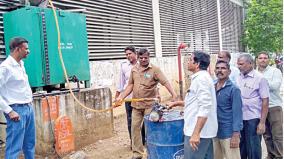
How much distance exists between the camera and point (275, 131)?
512cm

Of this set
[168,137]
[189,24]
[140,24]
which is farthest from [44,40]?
[189,24]

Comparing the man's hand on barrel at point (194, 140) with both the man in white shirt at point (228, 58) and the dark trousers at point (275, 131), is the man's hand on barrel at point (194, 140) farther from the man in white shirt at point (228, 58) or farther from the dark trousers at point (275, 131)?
the dark trousers at point (275, 131)

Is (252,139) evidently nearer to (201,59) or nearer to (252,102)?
(252,102)

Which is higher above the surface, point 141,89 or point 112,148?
point 141,89

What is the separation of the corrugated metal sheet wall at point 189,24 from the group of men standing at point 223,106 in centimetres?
759

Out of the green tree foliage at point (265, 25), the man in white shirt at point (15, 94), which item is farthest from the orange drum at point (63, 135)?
the green tree foliage at point (265, 25)

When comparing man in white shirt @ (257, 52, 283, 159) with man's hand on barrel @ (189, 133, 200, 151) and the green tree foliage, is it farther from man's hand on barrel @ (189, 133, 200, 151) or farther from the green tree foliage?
the green tree foliage

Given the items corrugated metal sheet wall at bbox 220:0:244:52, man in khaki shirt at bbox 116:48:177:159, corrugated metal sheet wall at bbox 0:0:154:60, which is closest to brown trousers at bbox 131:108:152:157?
man in khaki shirt at bbox 116:48:177:159

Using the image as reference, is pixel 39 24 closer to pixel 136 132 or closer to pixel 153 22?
pixel 136 132

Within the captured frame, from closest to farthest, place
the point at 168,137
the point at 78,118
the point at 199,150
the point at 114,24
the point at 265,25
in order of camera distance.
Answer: the point at 199,150 → the point at 168,137 → the point at 78,118 → the point at 114,24 → the point at 265,25

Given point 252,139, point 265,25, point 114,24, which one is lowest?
point 252,139

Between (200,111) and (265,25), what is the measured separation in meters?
17.0

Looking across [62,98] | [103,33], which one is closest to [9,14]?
[62,98]

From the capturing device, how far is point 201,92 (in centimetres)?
346
